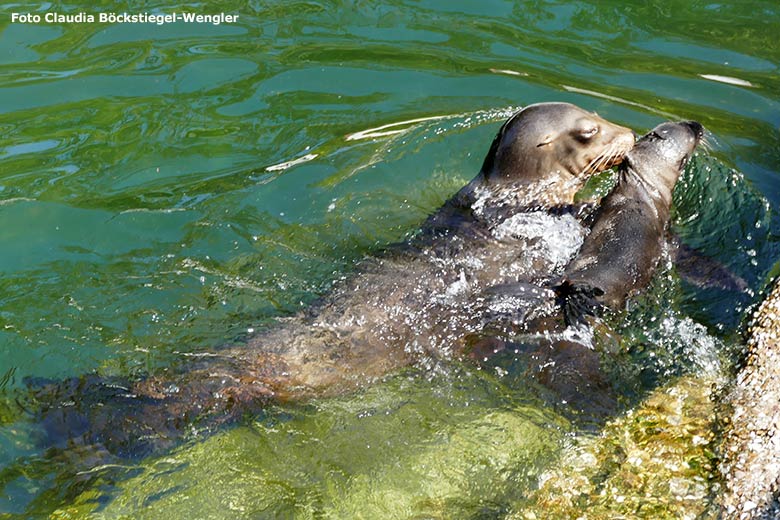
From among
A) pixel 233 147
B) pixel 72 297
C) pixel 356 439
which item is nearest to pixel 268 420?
pixel 356 439

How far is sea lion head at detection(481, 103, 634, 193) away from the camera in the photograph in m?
6.73

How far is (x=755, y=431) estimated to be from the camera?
4.55 meters

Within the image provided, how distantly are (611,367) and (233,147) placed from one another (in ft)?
12.3

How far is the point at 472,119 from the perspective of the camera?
804cm

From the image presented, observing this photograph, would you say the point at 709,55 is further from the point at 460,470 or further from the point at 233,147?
the point at 460,470

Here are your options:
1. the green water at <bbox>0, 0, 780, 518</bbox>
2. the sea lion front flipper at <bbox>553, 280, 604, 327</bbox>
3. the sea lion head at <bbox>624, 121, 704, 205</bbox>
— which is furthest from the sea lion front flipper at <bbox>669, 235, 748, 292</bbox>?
the sea lion front flipper at <bbox>553, 280, 604, 327</bbox>

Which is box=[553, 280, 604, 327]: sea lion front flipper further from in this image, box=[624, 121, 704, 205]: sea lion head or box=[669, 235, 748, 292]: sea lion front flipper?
box=[624, 121, 704, 205]: sea lion head

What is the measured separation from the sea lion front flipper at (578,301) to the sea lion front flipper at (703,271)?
992 mm

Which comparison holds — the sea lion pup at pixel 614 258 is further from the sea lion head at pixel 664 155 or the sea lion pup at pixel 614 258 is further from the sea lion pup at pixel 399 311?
the sea lion pup at pixel 399 311

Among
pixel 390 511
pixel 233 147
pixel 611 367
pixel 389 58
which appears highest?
pixel 389 58

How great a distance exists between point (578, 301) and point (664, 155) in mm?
1506

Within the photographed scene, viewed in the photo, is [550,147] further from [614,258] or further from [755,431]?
[755,431]

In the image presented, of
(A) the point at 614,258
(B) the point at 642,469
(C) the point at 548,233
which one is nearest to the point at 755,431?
(B) the point at 642,469

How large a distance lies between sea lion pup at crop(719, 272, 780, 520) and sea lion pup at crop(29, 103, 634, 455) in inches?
53.9
